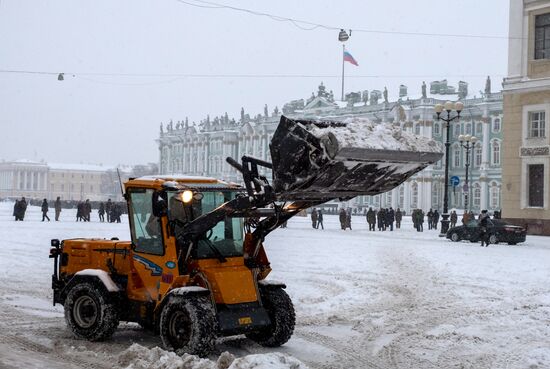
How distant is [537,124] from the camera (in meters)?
38.2

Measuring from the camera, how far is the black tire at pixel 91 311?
32.1 ft

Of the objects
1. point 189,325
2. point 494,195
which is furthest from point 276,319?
point 494,195

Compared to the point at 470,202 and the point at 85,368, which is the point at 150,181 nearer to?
the point at 85,368

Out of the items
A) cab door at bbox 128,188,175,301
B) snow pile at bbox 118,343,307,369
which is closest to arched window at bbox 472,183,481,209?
cab door at bbox 128,188,175,301

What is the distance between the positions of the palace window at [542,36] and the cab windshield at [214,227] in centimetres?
3068

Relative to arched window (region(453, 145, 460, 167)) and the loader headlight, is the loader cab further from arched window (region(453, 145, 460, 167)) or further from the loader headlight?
arched window (region(453, 145, 460, 167))

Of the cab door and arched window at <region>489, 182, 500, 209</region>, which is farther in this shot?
arched window at <region>489, 182, 500, 209</region>

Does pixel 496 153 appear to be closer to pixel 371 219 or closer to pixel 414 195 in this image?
pixel 414 195

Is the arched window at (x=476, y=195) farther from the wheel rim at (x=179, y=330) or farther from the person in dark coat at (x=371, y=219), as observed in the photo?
the wheel rim at (x=179, y=330)

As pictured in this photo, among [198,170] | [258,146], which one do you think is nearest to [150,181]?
[258,146]

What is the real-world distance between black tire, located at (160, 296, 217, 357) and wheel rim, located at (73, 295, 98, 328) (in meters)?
1.52

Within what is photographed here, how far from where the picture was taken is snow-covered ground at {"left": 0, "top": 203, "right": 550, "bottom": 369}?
914 cm

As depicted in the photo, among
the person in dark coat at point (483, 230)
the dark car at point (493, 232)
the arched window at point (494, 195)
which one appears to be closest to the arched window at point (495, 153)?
the arched window at point (494, 195)

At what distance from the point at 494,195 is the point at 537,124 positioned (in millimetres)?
39662
